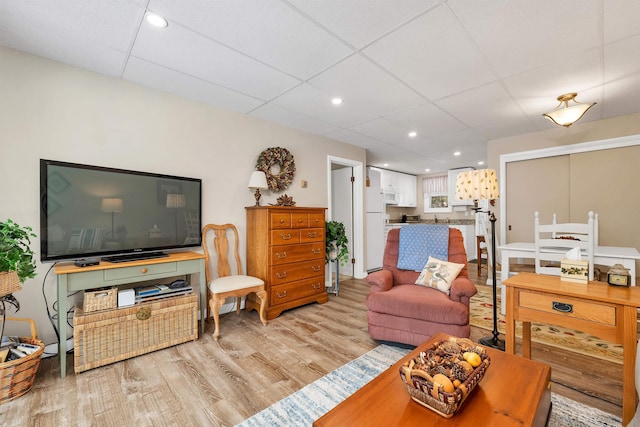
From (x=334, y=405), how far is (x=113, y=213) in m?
2.25

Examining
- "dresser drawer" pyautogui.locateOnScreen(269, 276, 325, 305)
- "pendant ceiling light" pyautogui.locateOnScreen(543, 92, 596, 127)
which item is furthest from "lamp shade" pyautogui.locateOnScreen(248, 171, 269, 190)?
"pendant ceiling light" pyautogui.locateOnScreen(543, 92, 596, 127)

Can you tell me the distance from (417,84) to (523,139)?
9.29ft

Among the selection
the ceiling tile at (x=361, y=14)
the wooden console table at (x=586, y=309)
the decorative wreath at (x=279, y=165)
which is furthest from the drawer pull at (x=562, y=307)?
the decorative wreath at (x=279, y=165)

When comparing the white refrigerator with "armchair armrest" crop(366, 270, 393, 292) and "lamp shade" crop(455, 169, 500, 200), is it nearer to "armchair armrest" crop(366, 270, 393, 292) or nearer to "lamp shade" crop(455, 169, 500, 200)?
"armchair armrest" crop(366, 270, 393, 292)

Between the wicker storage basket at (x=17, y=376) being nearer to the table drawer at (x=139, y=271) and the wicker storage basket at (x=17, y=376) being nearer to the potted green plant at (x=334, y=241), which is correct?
the table drawer at (x=139, y=271)

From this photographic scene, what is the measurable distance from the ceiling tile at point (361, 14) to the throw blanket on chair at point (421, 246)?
179 centimetres

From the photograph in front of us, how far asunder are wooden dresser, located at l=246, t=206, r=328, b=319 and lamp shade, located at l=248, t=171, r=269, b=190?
0.89 ft

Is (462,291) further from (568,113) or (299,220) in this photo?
(568,113)

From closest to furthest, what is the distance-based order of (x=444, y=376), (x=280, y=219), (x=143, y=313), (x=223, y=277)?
(x=444, y=376) → (x=143, y=313) → (x=223, y=277) → (x=280, y=219)

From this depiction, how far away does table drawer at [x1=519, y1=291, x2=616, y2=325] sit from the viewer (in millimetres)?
1473

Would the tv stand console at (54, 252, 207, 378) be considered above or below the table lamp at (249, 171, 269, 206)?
below

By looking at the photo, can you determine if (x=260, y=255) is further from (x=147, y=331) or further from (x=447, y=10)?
(x=447, y=10)

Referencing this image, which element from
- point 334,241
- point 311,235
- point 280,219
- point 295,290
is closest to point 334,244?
point 334,241

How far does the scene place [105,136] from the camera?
2.44 metres
